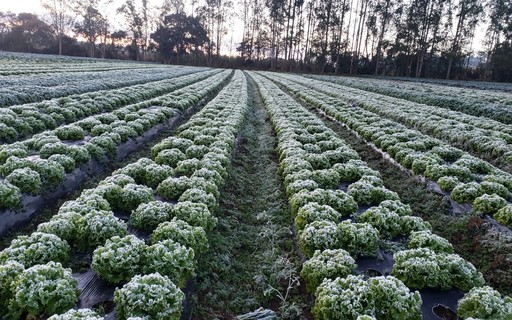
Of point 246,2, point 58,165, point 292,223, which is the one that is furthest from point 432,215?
point 246,2

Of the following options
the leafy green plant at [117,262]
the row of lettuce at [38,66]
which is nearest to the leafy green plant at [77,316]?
the leafy green plant at [117,262]

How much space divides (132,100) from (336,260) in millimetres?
21907

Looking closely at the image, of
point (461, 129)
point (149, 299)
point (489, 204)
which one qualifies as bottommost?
point (149, 299)

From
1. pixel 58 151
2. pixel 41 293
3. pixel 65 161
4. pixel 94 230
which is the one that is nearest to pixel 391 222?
pixel 94 230

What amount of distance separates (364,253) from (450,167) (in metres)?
6.39

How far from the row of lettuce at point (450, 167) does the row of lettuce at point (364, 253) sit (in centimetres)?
212

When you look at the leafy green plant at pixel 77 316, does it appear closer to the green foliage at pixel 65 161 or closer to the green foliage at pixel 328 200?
the green foliage at pixel 328 200

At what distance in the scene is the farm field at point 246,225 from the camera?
5465 mm

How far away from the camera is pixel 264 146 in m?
17.5

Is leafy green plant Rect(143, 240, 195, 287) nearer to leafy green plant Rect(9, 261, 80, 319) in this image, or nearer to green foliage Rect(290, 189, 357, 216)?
leafy green plant Rect(9, 261, 80, 319)

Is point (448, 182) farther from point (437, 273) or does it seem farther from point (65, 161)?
point (65, 161)

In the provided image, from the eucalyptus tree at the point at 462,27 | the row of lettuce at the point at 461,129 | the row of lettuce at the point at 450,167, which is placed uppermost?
the eucalyptus tree at the point at 462,27

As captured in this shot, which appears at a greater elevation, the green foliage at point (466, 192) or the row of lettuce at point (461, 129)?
the row of lettuce at point (461, 129)

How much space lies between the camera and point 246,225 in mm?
9883
